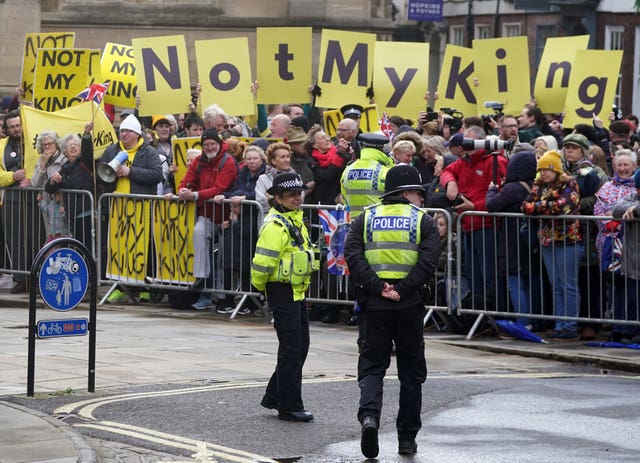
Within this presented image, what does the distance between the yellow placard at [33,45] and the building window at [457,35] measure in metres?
31.3

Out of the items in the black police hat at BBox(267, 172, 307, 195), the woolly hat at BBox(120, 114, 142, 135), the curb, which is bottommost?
the curb

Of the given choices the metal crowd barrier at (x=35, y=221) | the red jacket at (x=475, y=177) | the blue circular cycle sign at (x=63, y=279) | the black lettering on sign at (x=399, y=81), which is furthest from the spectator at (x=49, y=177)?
the blue circular cycle sign at (x=63, y=279)

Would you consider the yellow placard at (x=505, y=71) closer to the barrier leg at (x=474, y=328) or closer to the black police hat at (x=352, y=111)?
the black police hat at (x=352, y=111)

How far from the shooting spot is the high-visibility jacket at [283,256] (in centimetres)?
1057

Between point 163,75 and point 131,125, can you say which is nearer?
point 131,125

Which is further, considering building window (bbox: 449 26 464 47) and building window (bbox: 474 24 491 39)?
building window (bbox: 449 26 464 47)

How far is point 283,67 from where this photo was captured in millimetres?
Answer: 19875

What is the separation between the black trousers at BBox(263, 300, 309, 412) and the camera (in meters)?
10.5

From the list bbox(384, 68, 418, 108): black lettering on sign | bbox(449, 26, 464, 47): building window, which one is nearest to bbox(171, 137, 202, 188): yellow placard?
bbox(384, 68, 418, 108): black lettering on sign

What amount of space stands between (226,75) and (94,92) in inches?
74.8

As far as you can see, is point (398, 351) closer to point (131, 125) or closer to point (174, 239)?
point (174, 239)

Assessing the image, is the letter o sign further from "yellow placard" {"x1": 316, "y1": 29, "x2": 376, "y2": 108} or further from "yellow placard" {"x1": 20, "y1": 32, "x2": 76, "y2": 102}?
"yellow placard" {"x1": 20, "y1": 32, "x2": 76, "y2": 102}

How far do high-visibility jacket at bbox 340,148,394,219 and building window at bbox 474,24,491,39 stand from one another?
3518cm

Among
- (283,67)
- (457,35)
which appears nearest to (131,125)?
(283,67)
